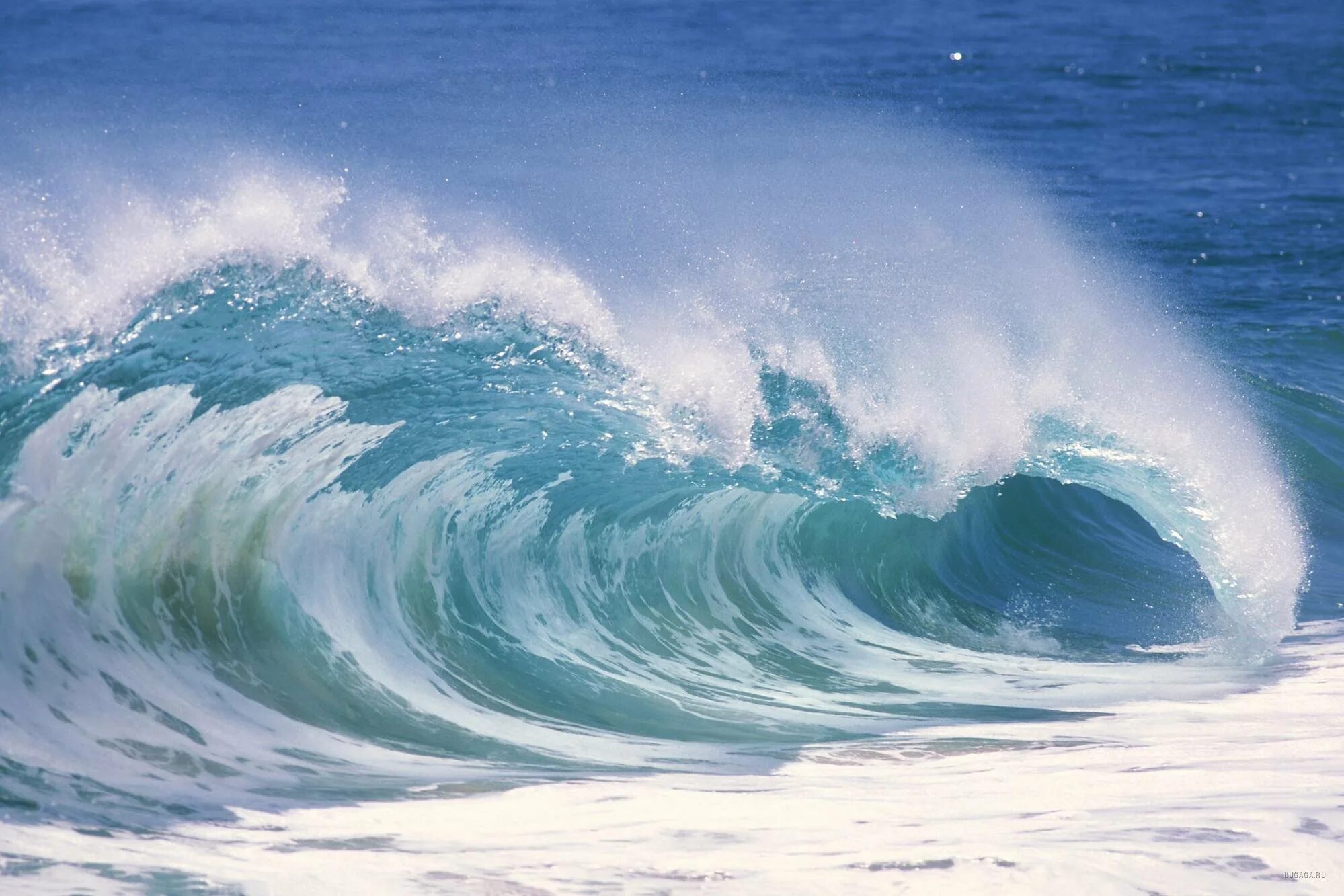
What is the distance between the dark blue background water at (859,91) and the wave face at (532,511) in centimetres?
556

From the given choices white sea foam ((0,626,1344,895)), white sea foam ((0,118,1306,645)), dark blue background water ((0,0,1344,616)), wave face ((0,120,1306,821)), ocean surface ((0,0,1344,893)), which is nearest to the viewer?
white sea foam ((0,626,1344,895))

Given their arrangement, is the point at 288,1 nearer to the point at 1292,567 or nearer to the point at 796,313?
the point at 796,313

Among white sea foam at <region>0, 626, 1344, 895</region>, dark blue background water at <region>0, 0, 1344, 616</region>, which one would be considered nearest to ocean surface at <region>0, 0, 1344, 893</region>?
white sea foam at <region>0, 626, 1344, 895</region>

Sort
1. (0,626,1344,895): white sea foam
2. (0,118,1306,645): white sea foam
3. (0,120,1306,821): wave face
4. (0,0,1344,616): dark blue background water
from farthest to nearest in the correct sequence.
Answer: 1. (0,0,1344,616): dark blue background water
2. (0,118,1306,645): white sea foam
3. (0,120,1306,821): wave face
4. (0,626,1344,895): white sea foam

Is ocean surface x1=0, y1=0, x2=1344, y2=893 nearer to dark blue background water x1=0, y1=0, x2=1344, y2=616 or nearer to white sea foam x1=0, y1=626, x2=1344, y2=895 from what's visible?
white sea foam x1=0, y1=626, x2=1344, y2=895

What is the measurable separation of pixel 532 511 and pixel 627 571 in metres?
0.60

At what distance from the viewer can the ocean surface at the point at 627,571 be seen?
13.3 ft

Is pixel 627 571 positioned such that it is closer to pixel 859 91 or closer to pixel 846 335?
pixel 846 335

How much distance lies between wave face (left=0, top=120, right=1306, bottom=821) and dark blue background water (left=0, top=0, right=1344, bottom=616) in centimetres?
556

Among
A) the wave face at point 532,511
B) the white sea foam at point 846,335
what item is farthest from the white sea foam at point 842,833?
the white sea foam at point 846,335

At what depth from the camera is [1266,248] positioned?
18.5 metres

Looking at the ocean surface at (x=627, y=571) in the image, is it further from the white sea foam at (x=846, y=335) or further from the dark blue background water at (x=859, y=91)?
the dark blue background water at (x=859, y=91)

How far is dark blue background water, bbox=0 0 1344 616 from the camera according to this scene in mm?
19047

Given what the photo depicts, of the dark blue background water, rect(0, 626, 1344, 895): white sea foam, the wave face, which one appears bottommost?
rect(0, 626, 1344, 895): white sea foam
